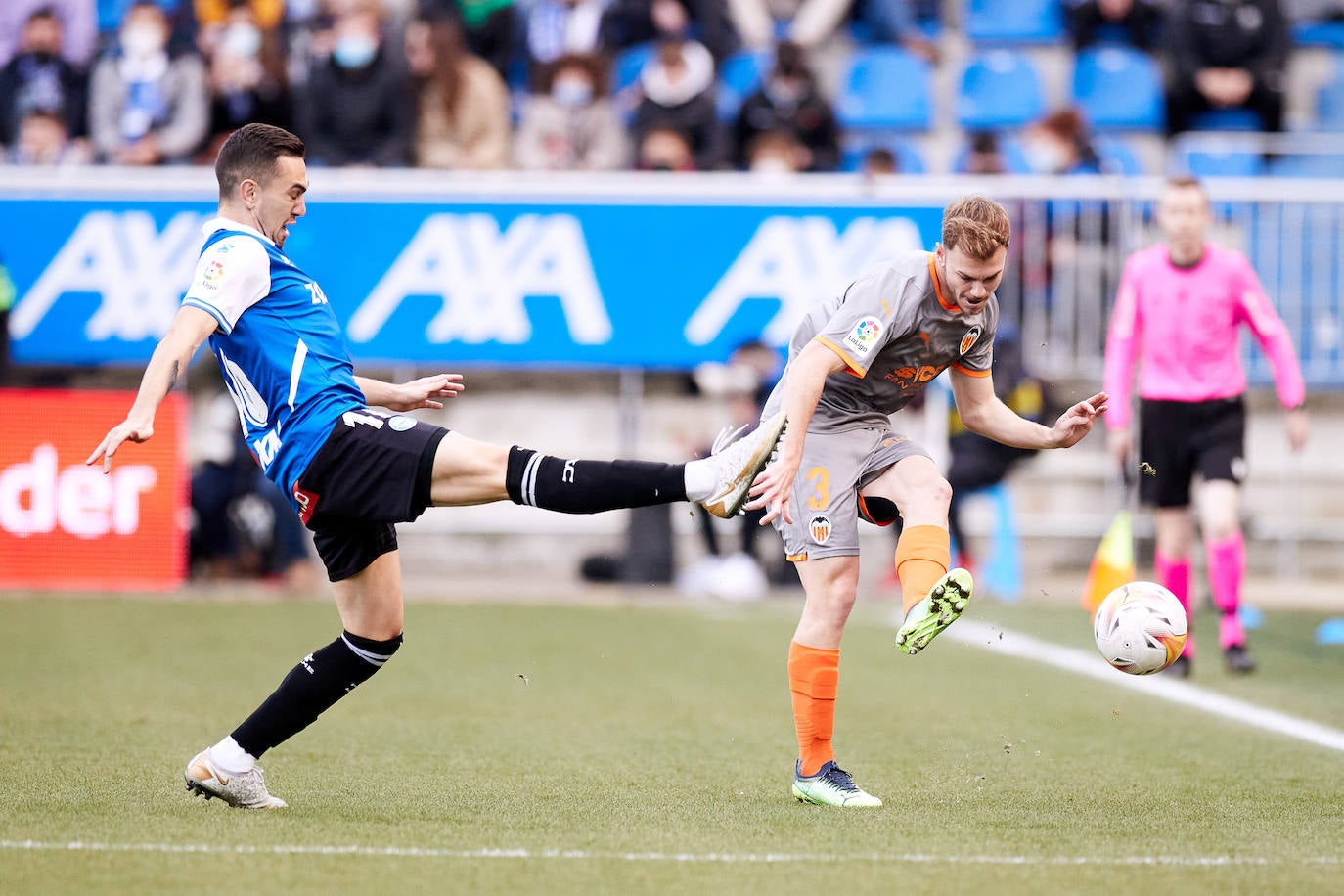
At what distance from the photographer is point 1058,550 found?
12664 millimetres

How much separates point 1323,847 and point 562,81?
10.6 metres

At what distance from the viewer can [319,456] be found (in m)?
4.98

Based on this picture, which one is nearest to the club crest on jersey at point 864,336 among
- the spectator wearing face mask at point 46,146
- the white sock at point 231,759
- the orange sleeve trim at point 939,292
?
the orange sleeve trim at point 939,292

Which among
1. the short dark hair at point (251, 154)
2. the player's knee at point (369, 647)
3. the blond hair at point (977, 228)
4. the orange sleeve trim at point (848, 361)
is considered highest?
the short dark hair at point (251, 154)

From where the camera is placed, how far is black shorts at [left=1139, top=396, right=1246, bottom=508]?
867 centimetres

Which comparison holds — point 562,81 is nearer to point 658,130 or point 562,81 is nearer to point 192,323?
point 658,130

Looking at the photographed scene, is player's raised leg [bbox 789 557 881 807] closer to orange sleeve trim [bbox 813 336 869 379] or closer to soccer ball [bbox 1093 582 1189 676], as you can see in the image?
orange sleeve trim [bbox 813 336 869 379]

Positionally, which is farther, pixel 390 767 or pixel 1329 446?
pixel 1329 446

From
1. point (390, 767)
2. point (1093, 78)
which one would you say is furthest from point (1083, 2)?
point (390, 767)

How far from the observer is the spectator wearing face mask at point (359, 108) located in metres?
13.7

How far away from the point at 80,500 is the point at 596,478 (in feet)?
25.4

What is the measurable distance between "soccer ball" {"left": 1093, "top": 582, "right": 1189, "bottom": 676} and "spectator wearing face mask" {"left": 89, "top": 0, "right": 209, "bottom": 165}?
9.99 m

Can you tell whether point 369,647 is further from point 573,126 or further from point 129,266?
point 573,126

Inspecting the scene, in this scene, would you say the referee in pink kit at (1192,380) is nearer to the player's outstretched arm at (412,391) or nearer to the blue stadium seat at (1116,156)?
the player's outstretched arm at (412,391)
